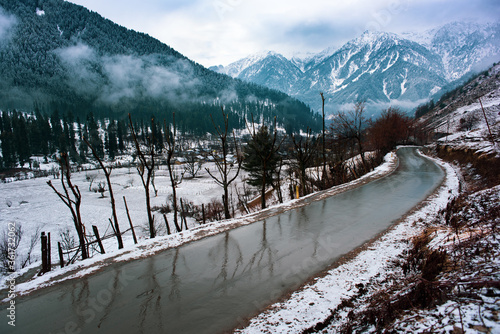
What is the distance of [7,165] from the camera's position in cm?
6031

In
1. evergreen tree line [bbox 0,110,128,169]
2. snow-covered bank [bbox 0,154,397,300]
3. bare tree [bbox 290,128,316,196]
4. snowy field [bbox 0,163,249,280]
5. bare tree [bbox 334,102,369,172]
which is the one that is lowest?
snowy field [bbox 0,163,249,280]

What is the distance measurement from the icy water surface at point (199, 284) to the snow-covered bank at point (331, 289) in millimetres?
248

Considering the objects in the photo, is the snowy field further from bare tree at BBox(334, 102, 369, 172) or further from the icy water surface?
bare tree at BBox(334, 102, 369, 172)

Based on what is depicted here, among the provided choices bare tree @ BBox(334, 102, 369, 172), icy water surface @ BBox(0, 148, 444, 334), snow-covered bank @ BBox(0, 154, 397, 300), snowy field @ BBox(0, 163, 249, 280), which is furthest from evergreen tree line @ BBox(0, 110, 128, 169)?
icy water surface @ BBox(0, 148, 444, 334)

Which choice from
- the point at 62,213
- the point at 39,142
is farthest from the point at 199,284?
the point at 39,142

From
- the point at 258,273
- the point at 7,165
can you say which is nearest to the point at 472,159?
the point at 258,273

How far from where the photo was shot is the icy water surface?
3.00 meters

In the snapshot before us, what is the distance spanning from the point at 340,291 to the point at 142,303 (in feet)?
8.92

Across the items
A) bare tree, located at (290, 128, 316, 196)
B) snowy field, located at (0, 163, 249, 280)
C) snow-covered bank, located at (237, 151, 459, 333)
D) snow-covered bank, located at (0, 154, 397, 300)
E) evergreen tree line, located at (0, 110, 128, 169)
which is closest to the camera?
snow-covered bank, located at (237, 151, 459, 333)

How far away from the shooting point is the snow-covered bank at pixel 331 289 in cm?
280

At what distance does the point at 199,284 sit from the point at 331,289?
1964 mm

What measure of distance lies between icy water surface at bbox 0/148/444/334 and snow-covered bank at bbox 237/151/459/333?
248 mm

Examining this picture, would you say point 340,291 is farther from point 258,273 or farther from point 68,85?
point 68,85

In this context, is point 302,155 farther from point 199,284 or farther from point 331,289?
point 199,284
